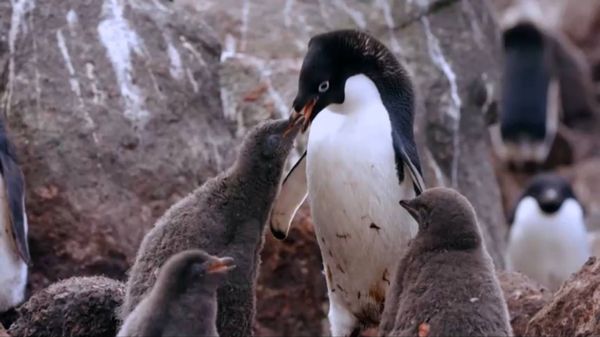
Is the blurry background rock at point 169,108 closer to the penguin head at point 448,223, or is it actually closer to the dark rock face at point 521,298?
the dark rock face at point 521,298

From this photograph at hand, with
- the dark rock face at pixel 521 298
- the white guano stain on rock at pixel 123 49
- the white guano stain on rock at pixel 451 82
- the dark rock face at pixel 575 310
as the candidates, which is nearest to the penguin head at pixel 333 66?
the dark rock face at pixel 575 310

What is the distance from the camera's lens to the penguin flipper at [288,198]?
763 cm

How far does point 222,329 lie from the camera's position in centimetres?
611

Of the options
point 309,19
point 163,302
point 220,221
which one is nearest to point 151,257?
point 220,221

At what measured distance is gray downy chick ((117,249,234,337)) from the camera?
535 centimetres

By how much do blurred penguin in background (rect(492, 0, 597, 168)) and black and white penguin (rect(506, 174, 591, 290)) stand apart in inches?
222

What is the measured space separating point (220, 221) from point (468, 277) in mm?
1132

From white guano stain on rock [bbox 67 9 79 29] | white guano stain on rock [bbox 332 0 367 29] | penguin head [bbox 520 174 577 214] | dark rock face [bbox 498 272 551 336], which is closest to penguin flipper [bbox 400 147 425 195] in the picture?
dark rock face [bbox 498 272 551 336]

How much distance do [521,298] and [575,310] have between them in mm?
1690

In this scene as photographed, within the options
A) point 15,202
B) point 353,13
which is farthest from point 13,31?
point 353,13

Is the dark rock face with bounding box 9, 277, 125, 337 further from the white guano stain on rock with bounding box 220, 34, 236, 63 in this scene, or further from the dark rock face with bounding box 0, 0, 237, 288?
the white guano stain on rock with bounding box 220, 34, 236, 63

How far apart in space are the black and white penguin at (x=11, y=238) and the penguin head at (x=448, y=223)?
2.80 m

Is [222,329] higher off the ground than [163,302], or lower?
lower

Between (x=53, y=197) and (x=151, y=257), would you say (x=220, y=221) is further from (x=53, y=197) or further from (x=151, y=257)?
(x=53, y=197)
